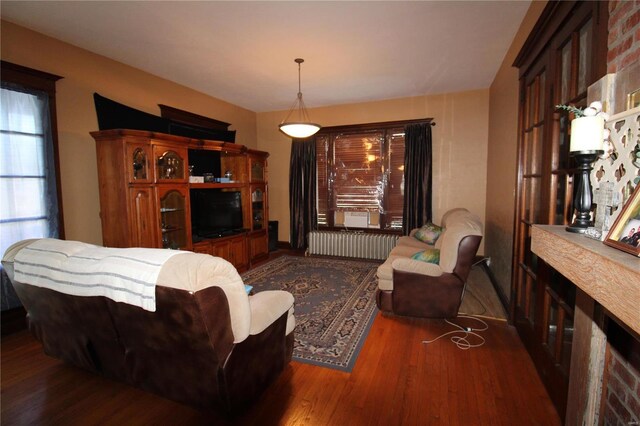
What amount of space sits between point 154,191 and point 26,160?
1.10 meters

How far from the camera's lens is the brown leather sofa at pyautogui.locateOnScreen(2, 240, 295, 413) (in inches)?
52.8

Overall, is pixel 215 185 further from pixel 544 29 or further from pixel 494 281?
pixel 494 281

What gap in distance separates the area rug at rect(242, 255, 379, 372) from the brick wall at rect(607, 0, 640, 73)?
7.45 feet

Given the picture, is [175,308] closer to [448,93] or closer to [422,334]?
[422,334]

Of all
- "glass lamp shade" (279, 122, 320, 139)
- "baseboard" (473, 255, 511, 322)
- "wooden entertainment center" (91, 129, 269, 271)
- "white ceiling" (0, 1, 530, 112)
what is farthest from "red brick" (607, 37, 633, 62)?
"wooden entertainment center" (91, 129, 269, 271)

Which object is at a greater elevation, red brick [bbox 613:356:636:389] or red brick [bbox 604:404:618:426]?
red brick [bbox 613:356:636:389]

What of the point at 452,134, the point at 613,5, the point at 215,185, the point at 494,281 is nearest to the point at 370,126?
the point at 452,134

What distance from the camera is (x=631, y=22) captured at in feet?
3.74

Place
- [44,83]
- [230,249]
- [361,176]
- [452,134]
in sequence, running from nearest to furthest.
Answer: [44,83] < [230,249] < [452,134] < [361,176]

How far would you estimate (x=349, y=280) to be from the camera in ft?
13.6

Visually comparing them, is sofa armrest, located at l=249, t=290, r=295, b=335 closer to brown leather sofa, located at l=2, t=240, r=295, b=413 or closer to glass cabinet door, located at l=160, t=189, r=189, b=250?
brown leather sofa, located at l=2, t=240, r=295, b=413

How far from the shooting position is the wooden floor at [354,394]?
1746mm

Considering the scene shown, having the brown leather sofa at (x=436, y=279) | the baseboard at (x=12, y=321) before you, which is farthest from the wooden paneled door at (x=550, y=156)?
the baseboard at (x=12, y=321)

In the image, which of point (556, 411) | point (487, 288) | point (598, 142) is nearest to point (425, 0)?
point (598, 142)
